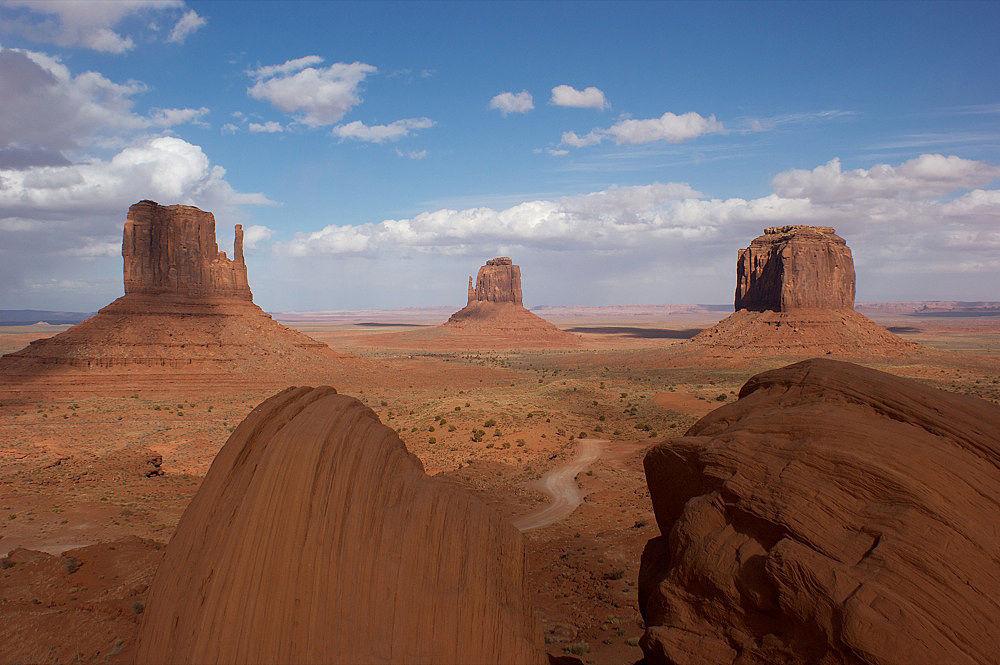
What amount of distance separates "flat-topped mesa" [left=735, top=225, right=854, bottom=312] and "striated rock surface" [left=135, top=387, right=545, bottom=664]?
87.8 metres

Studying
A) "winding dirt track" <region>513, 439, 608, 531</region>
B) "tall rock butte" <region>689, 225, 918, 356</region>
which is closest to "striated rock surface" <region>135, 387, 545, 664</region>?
"winding dirt track" <region>513, 439, 608, 531</region>

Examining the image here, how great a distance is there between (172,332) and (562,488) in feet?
180

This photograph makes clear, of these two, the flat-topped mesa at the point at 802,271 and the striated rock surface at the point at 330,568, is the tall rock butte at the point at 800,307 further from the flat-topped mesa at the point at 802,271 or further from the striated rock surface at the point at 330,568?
the striated rock surface at the point at 330,568

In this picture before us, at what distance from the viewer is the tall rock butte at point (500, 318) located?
465 ft

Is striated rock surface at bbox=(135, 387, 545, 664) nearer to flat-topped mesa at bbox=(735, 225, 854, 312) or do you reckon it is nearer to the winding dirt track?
the winding dirt track

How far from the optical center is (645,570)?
27.6 ft

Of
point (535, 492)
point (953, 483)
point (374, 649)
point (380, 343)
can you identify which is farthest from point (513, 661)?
point (380, 343)

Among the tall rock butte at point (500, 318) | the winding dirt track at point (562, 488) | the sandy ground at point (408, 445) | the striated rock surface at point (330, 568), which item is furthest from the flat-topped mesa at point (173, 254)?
the tall rock butte at point (500, 318)

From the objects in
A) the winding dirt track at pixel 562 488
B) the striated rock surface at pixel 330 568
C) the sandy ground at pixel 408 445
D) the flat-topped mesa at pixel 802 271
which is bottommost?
the winding dirt track at pixel 562 488

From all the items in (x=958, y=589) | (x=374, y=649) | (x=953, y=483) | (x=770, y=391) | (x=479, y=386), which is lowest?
(x=479, y=386)

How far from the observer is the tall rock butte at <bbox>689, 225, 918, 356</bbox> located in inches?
3093

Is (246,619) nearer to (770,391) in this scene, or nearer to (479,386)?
(770,391)

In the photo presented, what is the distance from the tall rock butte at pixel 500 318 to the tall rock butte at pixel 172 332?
235 feet

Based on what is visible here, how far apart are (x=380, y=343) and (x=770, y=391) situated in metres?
136
